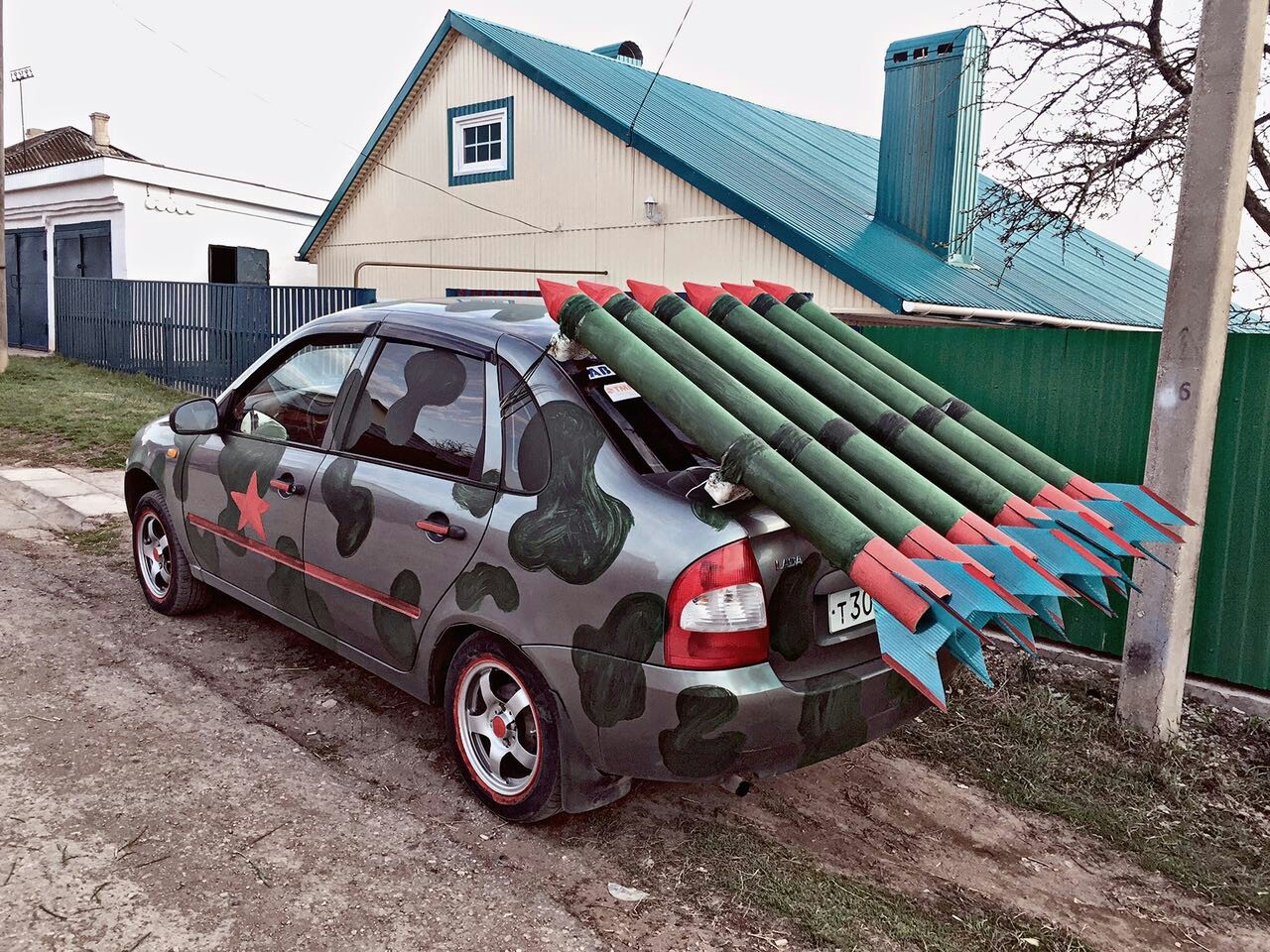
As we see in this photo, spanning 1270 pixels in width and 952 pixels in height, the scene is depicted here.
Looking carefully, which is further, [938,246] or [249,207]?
[249,207]

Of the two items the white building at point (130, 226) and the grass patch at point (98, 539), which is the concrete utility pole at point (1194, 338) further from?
the white building at point (130, 226)

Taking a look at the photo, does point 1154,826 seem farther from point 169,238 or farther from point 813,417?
point 169,238

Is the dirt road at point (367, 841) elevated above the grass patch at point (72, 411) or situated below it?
below

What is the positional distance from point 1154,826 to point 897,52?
1244cm

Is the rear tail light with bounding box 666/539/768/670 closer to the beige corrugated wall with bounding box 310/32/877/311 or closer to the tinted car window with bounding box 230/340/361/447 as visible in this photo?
the tinted car window with bounding box 230/340/361/447

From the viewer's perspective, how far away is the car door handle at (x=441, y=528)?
11.2ft

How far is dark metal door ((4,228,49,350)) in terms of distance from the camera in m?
21.9

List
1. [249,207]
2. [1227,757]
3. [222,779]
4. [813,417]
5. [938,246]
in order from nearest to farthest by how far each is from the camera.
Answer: [813,417] < [222,779] < [1227,757] < [938,246] < [249,207]

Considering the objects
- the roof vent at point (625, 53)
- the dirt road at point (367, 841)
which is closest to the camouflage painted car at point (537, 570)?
the dirt road at point (367, 841)

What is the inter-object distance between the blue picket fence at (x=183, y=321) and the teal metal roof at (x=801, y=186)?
376cm

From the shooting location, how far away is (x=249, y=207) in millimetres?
22625

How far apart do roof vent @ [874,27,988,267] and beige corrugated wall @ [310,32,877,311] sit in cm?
287

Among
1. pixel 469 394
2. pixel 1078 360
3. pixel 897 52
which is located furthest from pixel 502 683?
pixel 897 52

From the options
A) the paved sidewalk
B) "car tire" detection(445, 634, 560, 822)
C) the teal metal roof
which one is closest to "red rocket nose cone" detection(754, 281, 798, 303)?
"car tire" detection(445, 634, 560, 822)
